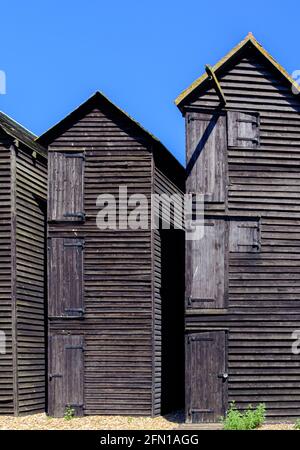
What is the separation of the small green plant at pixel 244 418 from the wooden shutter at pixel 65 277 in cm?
545

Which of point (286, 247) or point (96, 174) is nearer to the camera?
point (286, 247)

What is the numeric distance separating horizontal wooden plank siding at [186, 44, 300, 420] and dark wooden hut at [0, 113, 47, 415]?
5713 mm

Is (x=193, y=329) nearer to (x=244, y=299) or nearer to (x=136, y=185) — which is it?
(x=244, y=299)

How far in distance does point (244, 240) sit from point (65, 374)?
22.2ft

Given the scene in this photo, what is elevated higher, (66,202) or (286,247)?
(66,202)

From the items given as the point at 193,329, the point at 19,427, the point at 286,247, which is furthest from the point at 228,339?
the point at 19,427

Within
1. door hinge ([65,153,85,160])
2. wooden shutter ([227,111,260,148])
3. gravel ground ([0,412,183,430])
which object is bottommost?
gravel ground ([0,412,183,430])

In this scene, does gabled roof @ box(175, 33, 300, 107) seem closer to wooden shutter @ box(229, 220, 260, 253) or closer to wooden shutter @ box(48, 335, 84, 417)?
wooden shutter @ box(229, 220, 260, 253)

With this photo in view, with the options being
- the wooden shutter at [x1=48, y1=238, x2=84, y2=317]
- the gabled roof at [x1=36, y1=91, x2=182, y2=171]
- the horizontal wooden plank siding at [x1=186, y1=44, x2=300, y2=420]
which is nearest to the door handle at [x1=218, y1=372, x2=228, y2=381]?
the horizontal wooden plank siding at [x1=186, y1=44, x2=300, y2=420]

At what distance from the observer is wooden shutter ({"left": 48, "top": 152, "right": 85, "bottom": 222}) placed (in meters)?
21.0

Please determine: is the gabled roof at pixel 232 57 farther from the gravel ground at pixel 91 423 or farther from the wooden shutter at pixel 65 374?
the gravel ground at pixel 91 423

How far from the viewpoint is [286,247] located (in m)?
19.1
